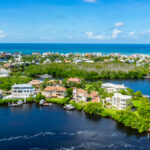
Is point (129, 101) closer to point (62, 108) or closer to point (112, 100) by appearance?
point (112, 100)

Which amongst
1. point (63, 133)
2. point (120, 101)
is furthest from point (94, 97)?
point (63, 133)

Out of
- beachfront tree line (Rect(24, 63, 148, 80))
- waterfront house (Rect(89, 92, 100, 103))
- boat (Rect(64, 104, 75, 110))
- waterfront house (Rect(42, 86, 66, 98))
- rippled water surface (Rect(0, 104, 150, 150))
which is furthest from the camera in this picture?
beachfront tree line (Rect(24, 63, 148, 80))

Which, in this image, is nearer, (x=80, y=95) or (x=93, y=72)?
(x=80, y=95)

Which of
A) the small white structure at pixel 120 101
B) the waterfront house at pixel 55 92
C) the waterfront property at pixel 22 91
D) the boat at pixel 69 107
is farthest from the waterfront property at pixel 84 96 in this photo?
the waterfront property at pixel 22 91

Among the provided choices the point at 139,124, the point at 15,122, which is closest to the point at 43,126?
the point at 15,122

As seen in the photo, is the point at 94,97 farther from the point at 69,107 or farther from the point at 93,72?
the point at 93,72

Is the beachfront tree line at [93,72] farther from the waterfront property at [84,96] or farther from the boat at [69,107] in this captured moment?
the boat at [69,107]

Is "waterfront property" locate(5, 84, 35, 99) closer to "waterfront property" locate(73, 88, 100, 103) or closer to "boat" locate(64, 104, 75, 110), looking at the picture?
"waterfront property" locate(73, 88, 100, 103)

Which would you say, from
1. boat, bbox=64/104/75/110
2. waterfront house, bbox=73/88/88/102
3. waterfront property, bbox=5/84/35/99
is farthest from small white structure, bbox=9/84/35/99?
boat, bbox=64/104/75/110
